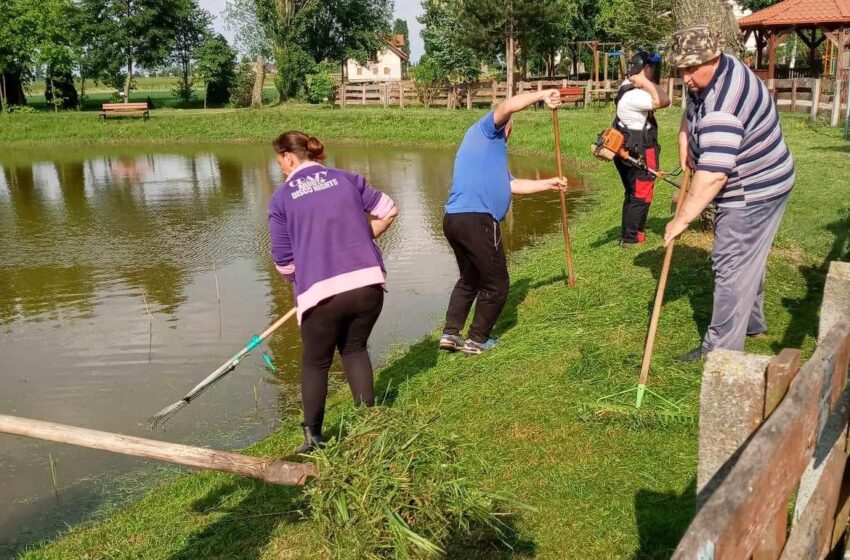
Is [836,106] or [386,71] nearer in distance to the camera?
[836,106]

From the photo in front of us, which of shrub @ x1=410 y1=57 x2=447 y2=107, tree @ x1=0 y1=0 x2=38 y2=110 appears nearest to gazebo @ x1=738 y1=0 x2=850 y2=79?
shrub @ x1=410 y1=57 x2=447 y2=107

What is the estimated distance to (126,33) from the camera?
4862 cm

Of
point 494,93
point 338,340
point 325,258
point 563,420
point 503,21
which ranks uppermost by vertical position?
point 503,21

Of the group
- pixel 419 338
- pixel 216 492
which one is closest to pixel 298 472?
pixel 216 492

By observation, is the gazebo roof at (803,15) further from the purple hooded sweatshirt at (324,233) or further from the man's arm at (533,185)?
the purple hooded sweatshirt at (324,233)

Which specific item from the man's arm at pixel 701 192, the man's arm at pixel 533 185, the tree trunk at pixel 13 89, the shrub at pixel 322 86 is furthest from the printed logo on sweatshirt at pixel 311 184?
the tree trunk at pixel 13 89

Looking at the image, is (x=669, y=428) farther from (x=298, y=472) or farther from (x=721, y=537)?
(x=721, y=537)

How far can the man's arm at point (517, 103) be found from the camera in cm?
572

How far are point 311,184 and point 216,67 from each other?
4780 cm

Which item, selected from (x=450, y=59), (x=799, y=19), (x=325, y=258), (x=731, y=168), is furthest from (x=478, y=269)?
(x=450, y=59)

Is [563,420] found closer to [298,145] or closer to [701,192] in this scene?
[701,192]

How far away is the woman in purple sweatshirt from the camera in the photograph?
14.9 ft

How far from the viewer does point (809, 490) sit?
119 inches

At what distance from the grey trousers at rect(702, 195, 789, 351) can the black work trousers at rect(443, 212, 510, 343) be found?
168 cm
